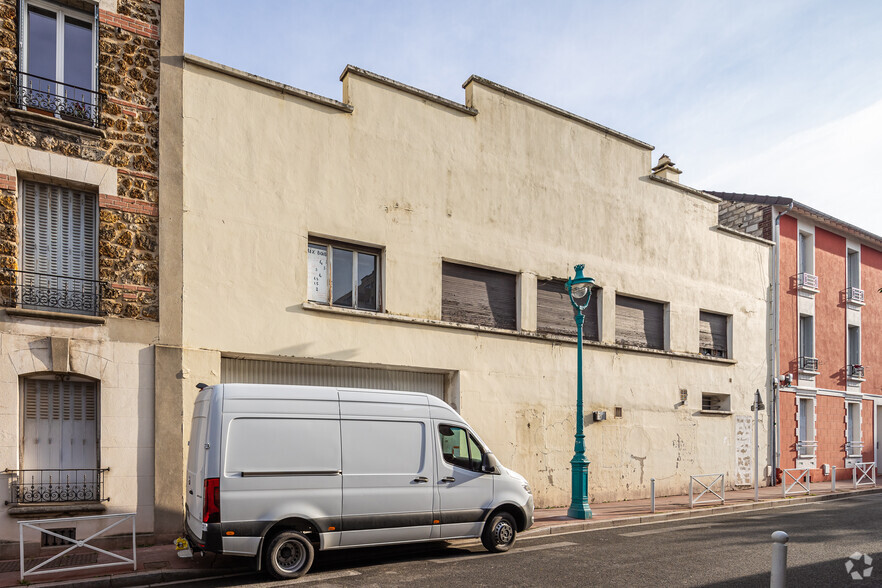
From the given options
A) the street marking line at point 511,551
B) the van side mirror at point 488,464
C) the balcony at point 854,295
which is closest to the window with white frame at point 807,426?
the balcony at point 854,295

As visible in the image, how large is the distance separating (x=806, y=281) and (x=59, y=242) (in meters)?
20.7

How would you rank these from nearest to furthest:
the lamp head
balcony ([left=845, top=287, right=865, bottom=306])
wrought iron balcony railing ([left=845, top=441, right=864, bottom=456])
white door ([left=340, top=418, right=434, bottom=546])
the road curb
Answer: white door ([left=340, top=418, right=434, bottom=546]) → the road curb → the lamp head → wrought iron balcony railing ([left=845, top=441, right=864, bottom=456]) → balcony ([left=845, top=287, right=865, bottom=306])

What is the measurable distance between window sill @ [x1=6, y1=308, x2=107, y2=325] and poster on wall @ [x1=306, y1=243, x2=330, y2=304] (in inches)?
134

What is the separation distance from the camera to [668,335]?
55.8ft

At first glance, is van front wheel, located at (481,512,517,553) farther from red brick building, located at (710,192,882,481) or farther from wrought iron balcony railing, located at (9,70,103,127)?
red brick building, located at (710,192,882,481)

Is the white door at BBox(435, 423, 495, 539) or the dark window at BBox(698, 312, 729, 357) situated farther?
the dark window at BBox(698, 312, 729, 357)

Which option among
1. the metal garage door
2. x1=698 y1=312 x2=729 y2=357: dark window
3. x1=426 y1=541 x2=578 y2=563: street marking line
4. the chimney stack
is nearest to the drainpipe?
x1=698 y1=312 x2=729 y2=357: dark window

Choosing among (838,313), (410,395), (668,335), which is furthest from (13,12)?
(838,313)

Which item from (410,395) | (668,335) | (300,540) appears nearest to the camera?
(300,540)

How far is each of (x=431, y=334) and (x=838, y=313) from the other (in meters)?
17.0

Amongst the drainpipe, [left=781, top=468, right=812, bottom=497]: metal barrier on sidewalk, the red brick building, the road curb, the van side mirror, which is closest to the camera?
the van side mirror

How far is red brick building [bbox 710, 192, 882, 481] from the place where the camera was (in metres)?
→ 20.3

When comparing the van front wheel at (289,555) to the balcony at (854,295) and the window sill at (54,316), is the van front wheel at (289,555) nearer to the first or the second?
the window sill at (54,316)

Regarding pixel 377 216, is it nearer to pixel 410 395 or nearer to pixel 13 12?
pixel 410 395
